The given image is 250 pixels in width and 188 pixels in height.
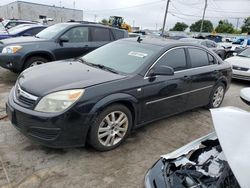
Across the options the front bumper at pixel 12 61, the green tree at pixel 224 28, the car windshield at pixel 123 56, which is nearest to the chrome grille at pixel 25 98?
the car windshield at pixel 123 56

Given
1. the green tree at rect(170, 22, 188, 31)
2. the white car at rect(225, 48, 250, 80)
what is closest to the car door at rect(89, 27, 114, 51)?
the white car at rect(225, 48, 250, 80)

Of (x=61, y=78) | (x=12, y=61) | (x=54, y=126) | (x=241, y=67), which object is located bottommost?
(x=241, y=67)

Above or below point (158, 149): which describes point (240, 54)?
above

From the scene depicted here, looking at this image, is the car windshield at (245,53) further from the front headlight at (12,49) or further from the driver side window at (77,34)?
the front headlight at (12,49)

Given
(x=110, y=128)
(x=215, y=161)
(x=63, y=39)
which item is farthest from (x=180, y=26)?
(x=215, y=161)

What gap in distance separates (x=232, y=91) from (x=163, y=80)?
A: 4.54 m

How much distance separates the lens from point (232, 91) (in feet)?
25.4

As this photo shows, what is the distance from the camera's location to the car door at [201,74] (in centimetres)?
470

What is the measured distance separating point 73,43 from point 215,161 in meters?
5.93

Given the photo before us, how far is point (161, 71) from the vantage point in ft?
12.4

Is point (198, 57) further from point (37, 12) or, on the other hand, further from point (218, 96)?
point (37, 12)

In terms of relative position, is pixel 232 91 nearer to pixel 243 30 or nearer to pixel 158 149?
pixel 158 149

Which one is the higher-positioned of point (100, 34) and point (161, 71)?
point (100, 34)

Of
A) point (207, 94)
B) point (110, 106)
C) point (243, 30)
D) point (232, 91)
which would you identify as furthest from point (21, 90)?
point (243, 30)
